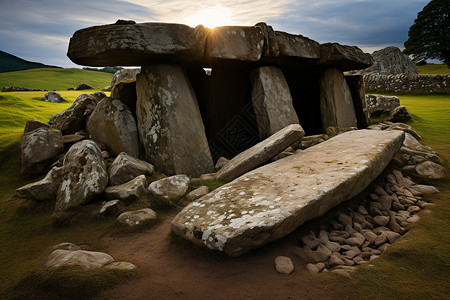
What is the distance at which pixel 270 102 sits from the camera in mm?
6348

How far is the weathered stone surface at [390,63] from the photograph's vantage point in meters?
22.3

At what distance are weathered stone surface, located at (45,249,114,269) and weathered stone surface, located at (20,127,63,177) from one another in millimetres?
3166

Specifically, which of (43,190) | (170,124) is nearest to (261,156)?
(170,124)

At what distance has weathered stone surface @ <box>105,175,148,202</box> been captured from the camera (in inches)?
147

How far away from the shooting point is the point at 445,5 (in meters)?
28.9

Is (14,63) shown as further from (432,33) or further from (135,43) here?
(432,33)

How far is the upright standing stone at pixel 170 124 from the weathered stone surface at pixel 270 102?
159 cm

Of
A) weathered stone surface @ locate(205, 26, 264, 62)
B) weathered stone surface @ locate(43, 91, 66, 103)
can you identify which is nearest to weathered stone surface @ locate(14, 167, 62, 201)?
weathered stone surface @ locate(205, 26, 264, 62)

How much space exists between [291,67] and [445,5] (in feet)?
108

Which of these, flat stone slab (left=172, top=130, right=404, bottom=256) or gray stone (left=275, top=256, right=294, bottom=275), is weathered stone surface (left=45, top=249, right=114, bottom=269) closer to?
flat stone slab (left=172, top=130, right=404, bottom=256)

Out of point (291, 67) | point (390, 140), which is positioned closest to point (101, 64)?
point (291, 67)

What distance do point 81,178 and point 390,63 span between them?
25.7 metres

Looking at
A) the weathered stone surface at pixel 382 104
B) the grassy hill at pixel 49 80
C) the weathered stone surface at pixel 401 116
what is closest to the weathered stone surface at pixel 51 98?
the weathered stone surface at pixel 382 104

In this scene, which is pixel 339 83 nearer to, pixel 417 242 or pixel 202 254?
pixel 417 242
